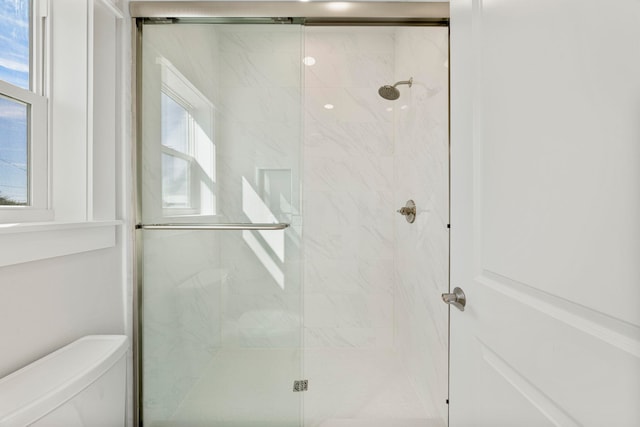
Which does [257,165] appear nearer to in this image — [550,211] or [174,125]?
[174,125]

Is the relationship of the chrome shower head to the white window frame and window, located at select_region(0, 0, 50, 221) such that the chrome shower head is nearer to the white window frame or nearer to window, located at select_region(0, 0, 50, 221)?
the white window frame

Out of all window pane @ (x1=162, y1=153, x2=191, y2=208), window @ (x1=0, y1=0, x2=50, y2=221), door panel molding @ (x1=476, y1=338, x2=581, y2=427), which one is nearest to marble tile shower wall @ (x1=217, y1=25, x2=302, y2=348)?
window pane @ (x1=162, y1=153, x2=191, y2=208)

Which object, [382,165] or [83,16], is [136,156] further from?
[382,165]

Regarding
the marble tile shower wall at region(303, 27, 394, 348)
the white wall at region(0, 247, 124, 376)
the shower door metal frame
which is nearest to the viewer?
the white wall at region(0, 247, 124, 376)

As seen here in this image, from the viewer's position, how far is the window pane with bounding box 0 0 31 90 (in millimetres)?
1099

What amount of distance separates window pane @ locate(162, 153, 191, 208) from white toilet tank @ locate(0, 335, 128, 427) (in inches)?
21.9

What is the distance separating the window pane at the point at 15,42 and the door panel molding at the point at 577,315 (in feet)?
5.03

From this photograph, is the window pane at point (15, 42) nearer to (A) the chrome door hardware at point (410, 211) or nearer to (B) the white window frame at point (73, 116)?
(B) the white window frame at point (73, 116)

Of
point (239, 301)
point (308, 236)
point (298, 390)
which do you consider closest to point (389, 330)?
point (308, 236)

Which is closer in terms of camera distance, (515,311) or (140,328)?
(515,311)

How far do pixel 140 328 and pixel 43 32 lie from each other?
1.19 metres

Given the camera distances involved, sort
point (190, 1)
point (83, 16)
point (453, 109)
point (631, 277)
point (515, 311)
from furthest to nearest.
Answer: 1. point (190, 1)
2. point (83, 16)
3. point (453, 109)
4. point (515, 311)
5. point (631, 277)

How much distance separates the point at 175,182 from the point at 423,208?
4.01ft

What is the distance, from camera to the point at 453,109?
0.96m
